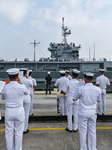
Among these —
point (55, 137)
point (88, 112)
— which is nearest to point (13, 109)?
point (88, 112)

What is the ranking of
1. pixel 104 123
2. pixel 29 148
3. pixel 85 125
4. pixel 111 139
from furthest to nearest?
pixel 104 123 → pixel 111 139 → pixel 29 148 → pixel 85 125

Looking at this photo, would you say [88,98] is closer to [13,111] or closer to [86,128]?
[86,128]

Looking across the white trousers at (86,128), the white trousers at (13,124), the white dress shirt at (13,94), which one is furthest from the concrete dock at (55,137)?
the white dress shirt at (13,94)

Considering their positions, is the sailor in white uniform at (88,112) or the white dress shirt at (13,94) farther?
the sailor in white uniform at (88,112)

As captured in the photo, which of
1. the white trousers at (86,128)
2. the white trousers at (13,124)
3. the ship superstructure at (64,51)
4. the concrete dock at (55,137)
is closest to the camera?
the white trousers at (13,124)

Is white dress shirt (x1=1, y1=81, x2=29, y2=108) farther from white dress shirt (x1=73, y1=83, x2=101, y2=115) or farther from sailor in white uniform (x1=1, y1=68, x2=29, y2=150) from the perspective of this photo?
white dress shirt (x1=73, y1=83, x2=101, y2=115)

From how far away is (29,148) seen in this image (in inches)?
126

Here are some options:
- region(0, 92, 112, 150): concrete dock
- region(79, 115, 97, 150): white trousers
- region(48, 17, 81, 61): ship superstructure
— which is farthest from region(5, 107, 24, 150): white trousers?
region(48, 17, 81, 61): ship superstructure

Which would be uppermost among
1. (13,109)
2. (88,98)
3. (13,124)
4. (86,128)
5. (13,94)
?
(13,94)

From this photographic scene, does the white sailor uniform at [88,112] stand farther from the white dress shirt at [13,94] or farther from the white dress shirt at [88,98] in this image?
the white dress shirt at [13,94]

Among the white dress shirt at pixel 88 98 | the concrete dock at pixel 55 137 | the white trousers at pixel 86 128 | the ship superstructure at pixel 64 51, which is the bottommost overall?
the concrete dock at pixel 55 137

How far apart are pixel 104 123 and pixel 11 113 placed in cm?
378

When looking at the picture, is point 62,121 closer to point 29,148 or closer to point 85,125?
point 29,148

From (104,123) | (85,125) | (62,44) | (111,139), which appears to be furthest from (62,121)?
(62,44)
